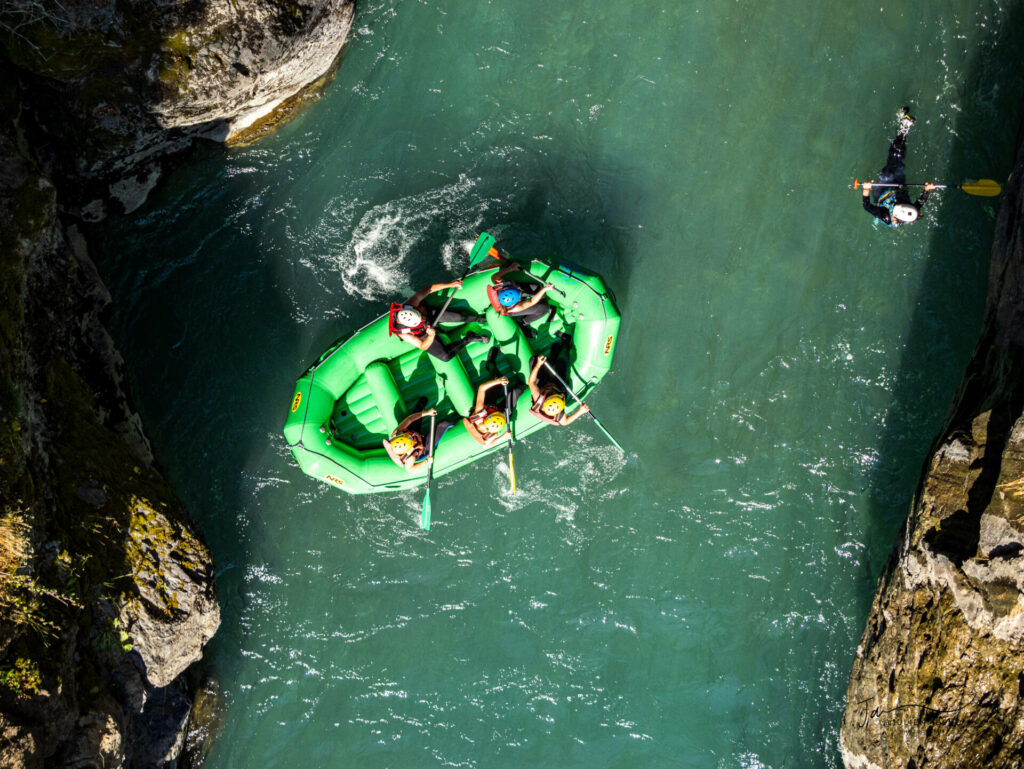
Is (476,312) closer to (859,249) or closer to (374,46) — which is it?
(374,46)

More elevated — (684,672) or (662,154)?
(662,154)

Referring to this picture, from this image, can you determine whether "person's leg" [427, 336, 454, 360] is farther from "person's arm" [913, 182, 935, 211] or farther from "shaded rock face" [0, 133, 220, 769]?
"person's arm" [913, 182, 935, 211]

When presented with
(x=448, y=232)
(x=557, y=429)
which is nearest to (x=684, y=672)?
(x=557, y=429)

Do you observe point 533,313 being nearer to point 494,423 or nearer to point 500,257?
point 500,257

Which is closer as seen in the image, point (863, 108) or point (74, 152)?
point (74, 152)

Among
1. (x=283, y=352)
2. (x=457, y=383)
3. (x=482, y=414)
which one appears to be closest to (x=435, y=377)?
(x=457, y=383)

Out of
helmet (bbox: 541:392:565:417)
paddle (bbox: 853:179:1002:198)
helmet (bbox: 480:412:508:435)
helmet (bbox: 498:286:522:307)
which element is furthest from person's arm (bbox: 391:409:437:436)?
paddle (bbox: 853:179:1002:198)

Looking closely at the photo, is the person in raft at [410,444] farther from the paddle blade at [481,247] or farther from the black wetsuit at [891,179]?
the black wetsuit at [891,179]
